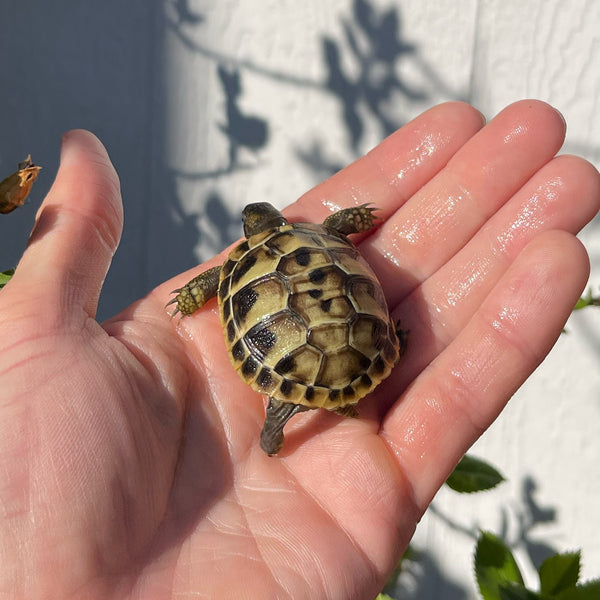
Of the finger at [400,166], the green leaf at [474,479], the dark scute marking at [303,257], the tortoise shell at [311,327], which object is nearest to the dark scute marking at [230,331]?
the tortoise shell at [311,327]

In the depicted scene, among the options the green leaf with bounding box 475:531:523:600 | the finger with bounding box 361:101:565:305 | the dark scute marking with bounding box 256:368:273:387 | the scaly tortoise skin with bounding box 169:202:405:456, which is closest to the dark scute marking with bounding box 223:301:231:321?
the scaly tortoise skin with bounding box 169:202:405:456

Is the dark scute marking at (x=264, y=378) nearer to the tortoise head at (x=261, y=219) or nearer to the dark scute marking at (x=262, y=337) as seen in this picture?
the dark scute marking at (x=262, y=337)

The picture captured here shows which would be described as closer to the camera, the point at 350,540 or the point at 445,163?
the point at 350,540

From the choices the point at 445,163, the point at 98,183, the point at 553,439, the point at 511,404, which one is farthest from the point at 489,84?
the point at 98,183

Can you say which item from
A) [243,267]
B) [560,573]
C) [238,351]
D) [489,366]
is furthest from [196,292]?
[560,573]

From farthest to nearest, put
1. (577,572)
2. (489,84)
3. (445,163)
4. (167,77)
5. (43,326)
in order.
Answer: (167,77), (489,84), (445,163), (577,572), (43,326)

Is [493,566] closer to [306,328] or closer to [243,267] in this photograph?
[306,328]

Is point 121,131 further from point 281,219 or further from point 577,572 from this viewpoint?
point 577,572

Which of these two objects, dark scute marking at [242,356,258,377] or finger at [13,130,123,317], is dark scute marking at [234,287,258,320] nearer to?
dark scute marking at [242,356,258,377]
